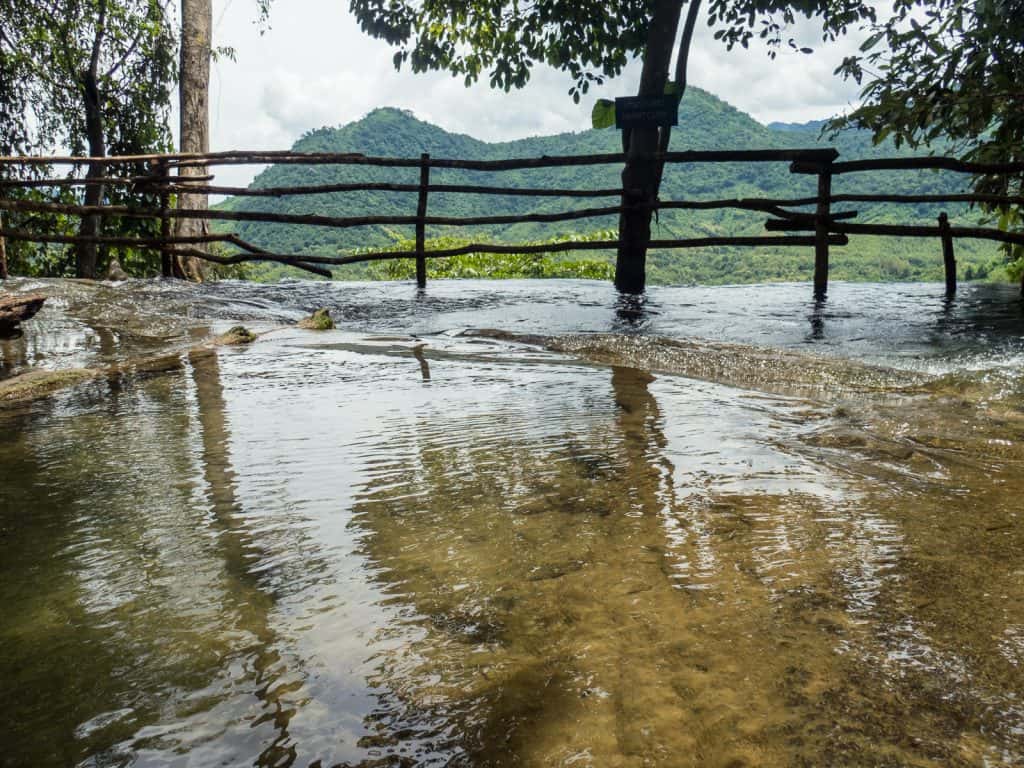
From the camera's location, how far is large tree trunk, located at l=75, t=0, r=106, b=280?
36.7 ft

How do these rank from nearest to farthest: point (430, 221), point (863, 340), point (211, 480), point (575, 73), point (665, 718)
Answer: point (665, 718), point (211, 480), point (863, 340), point (430, 221), point (575, 73)

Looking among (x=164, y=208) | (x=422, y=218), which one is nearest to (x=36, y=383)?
(x=422, y=218)

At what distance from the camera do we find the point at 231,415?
286 cm

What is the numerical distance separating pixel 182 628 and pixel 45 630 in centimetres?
23

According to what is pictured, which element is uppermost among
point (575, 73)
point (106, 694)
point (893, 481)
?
point (575, 73)

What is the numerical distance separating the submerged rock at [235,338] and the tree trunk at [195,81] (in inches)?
227

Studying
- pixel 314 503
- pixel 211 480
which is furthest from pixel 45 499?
pixel 314 503

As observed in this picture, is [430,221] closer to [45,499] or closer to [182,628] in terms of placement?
[45,499]

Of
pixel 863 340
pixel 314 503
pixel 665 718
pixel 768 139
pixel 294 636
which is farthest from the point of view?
Answer: pixel 768 139

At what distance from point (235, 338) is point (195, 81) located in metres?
7.27

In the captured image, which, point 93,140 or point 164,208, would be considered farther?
point 93,140

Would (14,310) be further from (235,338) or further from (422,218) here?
(422,218)

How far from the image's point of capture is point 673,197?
4603 centimetres

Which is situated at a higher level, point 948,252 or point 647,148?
point 647,148
